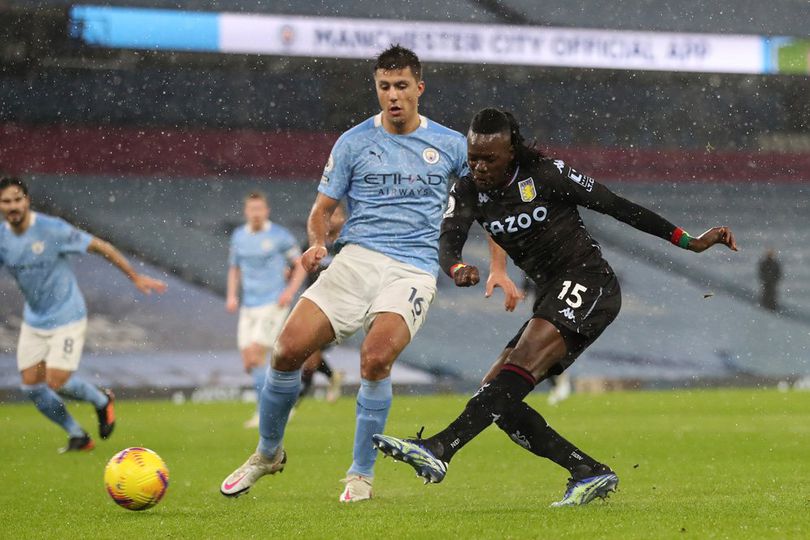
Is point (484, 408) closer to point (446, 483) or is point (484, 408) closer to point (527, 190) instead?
point (527, 190)

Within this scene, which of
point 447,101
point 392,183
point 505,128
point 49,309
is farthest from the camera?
point 447,101

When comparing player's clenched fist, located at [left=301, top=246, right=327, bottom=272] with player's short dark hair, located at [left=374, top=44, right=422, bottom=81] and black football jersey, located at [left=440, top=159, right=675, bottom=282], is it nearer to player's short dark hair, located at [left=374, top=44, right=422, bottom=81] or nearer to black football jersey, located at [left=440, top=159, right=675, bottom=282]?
black football jersey, located at [left=440, top=159, right=675, bottom=282]

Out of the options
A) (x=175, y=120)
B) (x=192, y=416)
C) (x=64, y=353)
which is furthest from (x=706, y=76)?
(x=64, y=353)

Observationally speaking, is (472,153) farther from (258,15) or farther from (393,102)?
(258,15)

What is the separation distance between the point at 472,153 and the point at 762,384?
1474cm

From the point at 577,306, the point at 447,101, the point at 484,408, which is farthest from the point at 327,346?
the point at 447,101

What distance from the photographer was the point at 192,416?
14.3 m

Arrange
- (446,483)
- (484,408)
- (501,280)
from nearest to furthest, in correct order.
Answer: (484,408)
(501,280)
(446,483)

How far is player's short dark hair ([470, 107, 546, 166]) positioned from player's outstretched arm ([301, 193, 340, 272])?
0.90 metres

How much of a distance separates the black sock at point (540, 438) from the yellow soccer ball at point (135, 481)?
157 centimetres

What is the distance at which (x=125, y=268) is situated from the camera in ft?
30.7

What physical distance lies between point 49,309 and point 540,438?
560 cm

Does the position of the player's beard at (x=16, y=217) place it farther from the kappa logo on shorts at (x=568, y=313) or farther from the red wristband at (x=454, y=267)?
the kappa logo on shorts at (x=568, y=313)

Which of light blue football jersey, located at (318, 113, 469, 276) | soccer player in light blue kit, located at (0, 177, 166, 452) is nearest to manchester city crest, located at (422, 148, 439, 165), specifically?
light blue football jersey, located at (318, 113, 469, 276)
